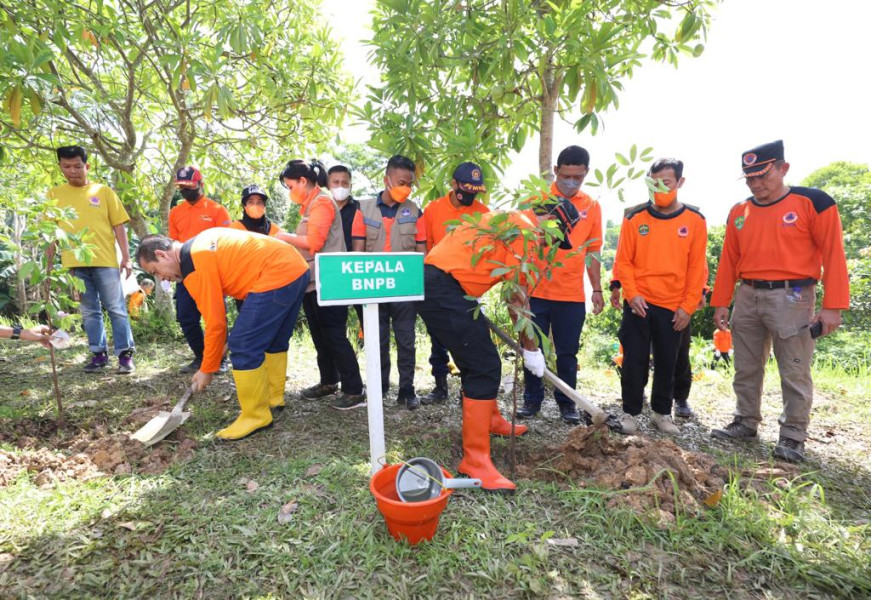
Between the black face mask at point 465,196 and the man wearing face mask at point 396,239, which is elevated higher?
the black face mask at point 465,196

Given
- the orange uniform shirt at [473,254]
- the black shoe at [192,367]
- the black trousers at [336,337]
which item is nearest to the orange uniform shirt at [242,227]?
the black trousers at [336,337]

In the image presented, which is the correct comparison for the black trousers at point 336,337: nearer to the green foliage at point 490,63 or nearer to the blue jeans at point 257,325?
the blue jeans at point 257,325

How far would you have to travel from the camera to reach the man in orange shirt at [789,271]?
271 centimetres

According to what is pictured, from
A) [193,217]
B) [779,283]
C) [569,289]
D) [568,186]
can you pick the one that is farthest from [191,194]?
[779,283]

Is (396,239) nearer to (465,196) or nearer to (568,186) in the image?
(465,196)

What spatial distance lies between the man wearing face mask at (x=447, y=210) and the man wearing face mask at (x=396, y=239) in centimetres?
10

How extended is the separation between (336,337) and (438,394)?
3.40 feet

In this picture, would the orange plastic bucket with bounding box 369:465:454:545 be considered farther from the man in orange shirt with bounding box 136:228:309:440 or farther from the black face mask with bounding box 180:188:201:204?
the black face mask with bounding box 180:188:201:204

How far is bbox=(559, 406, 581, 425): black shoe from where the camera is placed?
133 inches

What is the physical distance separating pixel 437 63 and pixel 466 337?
1905 millimetres

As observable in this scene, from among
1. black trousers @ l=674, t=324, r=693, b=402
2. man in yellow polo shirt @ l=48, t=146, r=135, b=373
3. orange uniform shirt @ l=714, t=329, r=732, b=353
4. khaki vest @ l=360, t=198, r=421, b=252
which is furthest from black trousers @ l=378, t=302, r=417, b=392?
orange uniform shirt @ l=714, t=329, r=732, b=353

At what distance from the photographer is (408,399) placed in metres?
3.71

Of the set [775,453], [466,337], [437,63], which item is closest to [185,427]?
[466,337]

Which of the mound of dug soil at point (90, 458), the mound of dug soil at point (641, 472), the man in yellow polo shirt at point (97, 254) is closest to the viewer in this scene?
the mound of dug soil at point (641, 472)
